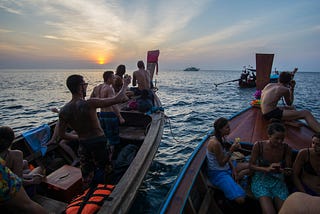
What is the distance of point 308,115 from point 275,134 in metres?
2.75

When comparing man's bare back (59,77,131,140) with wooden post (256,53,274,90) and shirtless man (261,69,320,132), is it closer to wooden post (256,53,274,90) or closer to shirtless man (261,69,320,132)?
shirtless man (261,69,320,132)

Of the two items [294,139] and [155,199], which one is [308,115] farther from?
[155,199]

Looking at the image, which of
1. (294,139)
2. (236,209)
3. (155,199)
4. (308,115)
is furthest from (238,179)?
(308,115)

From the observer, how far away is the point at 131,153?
4309 millimetres

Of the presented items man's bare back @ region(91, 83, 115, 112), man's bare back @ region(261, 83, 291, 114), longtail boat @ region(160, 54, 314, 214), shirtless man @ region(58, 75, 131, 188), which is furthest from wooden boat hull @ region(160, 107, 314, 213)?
man's bare back @ region(91, 83, 115, 112)

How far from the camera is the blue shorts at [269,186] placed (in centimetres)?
259

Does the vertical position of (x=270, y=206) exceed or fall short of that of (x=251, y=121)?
it falls short

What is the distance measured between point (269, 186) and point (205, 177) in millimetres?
998

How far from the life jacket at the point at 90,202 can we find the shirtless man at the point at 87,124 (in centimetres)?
64

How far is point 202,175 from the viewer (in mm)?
3008

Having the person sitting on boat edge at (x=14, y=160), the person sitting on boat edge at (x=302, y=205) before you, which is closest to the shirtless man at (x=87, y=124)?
the person sitting on boat edge at (x=14, y=160)

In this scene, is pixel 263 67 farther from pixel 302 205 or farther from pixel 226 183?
pixel 302 205

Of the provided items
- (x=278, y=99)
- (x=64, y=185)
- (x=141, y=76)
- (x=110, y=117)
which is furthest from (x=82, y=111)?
(x=278, y=99)

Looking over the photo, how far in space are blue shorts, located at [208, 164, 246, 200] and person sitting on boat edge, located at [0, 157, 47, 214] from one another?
2.44m
